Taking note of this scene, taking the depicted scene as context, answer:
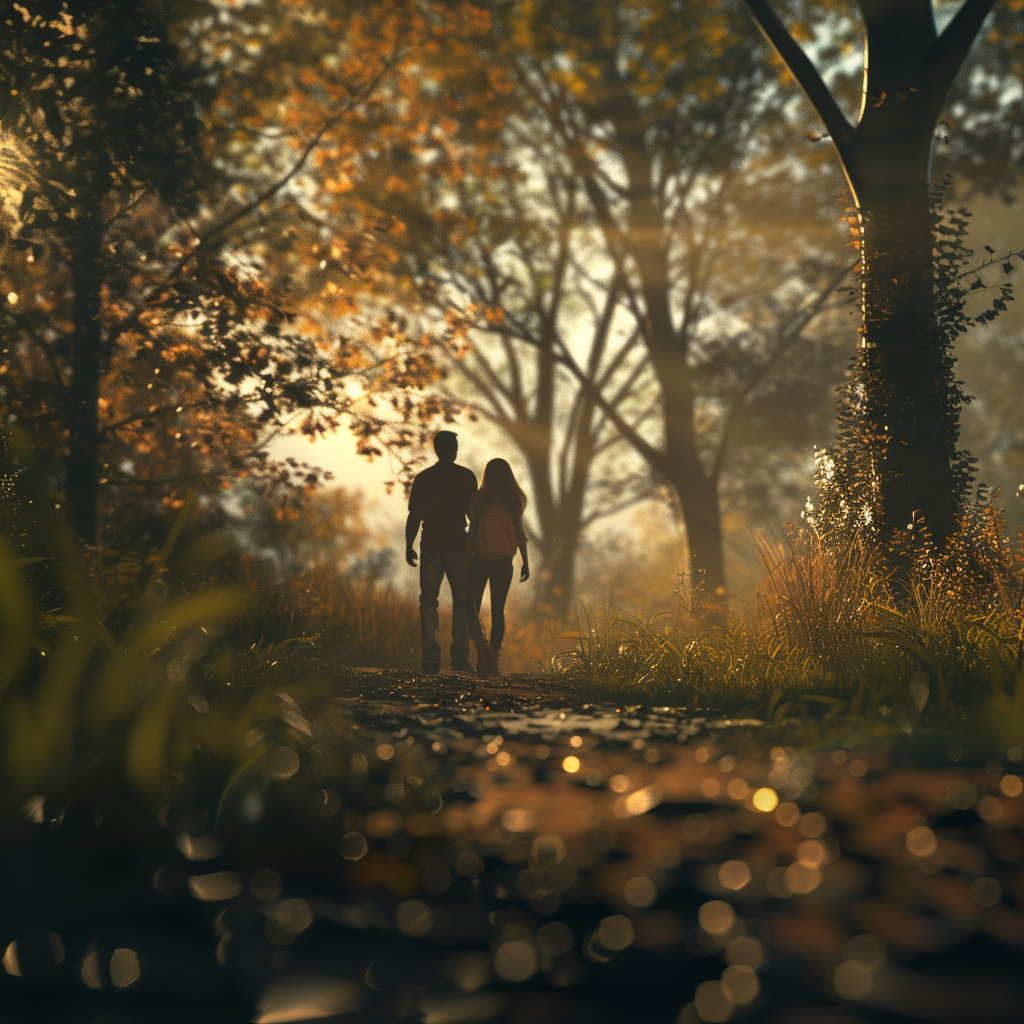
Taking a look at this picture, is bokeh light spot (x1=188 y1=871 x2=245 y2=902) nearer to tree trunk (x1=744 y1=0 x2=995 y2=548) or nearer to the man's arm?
the man's arm

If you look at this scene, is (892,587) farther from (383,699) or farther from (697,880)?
(697,880)

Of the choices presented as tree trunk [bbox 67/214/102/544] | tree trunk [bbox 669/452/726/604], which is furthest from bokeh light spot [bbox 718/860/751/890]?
tree trunk [bbox 669/452/726/604]

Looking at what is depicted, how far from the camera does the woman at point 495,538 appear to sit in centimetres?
808

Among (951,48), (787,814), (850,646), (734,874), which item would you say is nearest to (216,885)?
(734,874)

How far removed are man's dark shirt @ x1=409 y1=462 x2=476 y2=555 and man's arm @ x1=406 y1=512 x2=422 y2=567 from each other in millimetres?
37

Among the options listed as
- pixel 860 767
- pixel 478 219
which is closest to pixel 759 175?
pixel 478 219

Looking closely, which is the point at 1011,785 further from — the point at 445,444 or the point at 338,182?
the point at 338,182

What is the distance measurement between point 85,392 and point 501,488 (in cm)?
385

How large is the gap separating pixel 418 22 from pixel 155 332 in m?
4.63

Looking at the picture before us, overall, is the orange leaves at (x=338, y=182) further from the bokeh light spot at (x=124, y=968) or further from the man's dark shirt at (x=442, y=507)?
the bokeh light spot at (x=124, y=968)

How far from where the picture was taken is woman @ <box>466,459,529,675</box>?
808cm

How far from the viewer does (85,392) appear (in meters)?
8.22

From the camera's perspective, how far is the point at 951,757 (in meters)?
3.47

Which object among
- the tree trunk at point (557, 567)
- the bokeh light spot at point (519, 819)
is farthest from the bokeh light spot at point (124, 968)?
the tree trunk at point (557, 567)
